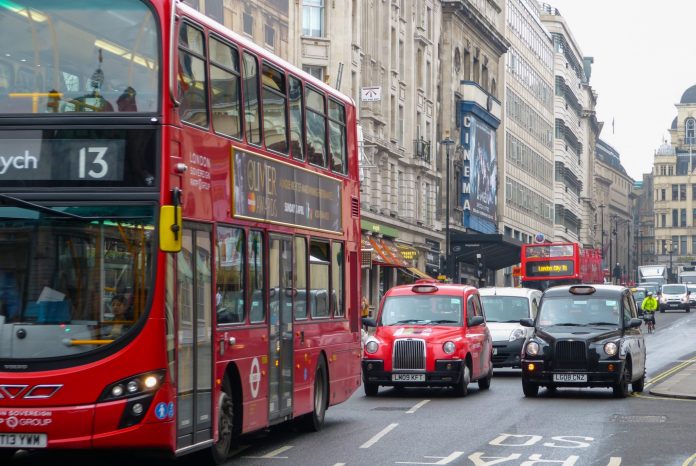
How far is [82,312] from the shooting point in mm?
12539

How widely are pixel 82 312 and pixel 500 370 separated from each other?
77.8 feet

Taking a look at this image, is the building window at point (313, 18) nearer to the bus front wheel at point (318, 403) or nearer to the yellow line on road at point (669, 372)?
the yellow line on road at point (669, 372)

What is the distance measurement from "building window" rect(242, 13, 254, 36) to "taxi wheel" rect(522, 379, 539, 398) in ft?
89.4

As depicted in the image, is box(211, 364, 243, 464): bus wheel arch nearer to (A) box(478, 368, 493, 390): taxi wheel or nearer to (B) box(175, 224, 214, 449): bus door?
(B) box(175, 224, 214, 449): bus door

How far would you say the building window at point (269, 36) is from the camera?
5329 cm

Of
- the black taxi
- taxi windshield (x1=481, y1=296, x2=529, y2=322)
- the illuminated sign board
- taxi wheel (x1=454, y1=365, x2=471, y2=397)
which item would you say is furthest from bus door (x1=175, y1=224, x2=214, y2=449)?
taxi windshield (x1=481, y1=296, x2=529, y2=322)

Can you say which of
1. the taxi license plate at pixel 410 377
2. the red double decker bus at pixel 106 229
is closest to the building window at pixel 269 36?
the taxi license plate at pixel 410 377

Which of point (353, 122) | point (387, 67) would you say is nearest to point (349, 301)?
point (353, 122)

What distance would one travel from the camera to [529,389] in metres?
25.3

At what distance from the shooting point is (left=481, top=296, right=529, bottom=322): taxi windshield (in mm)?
32812

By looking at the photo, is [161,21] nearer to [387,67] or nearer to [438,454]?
[438,454]

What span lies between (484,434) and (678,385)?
11147mm

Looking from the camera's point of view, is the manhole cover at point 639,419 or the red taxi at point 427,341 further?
the red taxi at point 427,341

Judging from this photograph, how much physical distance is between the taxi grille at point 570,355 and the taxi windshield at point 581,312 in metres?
0.96
